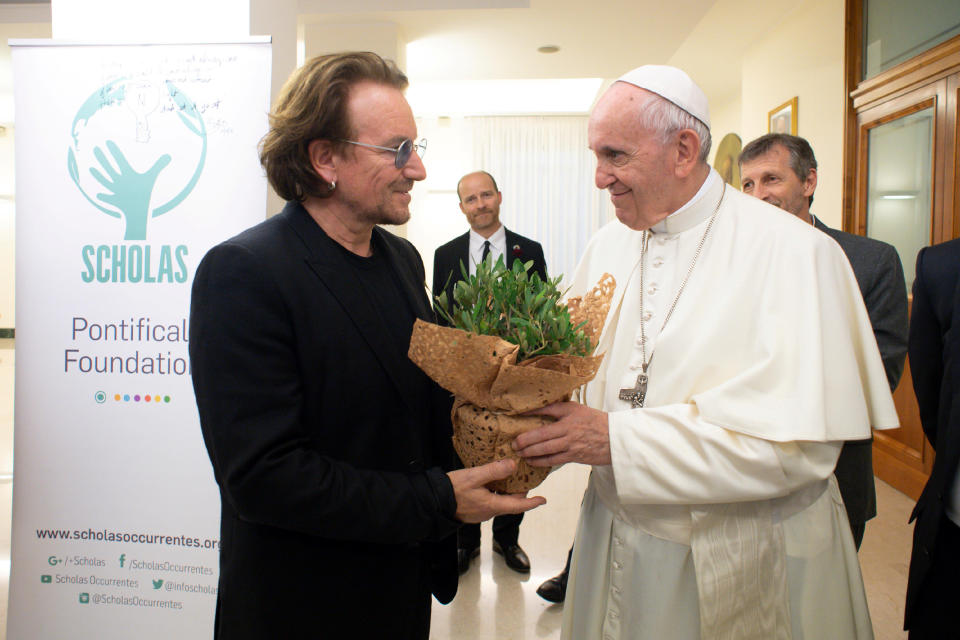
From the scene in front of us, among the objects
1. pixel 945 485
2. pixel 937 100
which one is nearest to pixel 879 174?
pixel 937 100

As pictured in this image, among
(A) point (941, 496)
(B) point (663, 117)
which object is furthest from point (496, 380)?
(A) point (941, 496)

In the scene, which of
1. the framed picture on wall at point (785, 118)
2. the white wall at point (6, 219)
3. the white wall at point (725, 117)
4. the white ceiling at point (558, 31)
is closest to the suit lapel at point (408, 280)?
the white ceiling at point (558, 31)

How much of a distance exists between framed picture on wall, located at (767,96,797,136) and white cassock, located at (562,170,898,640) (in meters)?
5.13

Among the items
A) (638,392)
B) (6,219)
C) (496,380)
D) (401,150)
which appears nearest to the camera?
(496,380)

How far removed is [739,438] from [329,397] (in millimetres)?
807

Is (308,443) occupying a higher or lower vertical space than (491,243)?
lower

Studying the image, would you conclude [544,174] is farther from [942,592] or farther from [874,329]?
[942,592]

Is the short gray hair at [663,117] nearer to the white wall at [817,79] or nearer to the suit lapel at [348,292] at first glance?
the suit lapel at [348,292]

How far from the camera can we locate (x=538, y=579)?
3455 millimetres

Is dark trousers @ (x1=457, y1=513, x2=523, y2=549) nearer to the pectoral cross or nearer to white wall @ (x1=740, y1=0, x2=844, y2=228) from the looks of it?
the pectoral cross

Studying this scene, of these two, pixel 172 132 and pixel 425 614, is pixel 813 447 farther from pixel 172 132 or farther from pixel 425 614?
pixel 172 132

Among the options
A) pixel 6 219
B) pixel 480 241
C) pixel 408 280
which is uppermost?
pixel 6 219

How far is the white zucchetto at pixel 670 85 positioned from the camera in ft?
4.80

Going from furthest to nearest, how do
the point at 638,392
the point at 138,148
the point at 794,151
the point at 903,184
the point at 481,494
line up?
the point at 903,184 → the point at 794,151 → the point at 138,148 → the point at 638,392 → the point at 481,494
